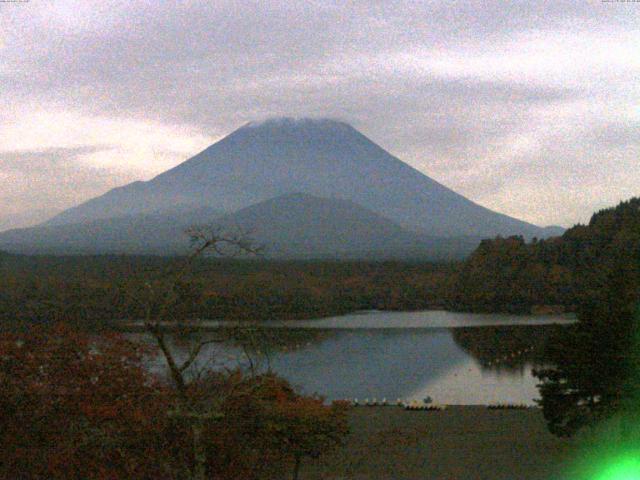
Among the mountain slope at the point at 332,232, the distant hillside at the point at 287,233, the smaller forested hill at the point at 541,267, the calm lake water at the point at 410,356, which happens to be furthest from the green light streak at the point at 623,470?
the mountain slope at the point at 332,232

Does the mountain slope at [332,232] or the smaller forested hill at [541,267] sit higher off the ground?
the mountain slope at [332,232]

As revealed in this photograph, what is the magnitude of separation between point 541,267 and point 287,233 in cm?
5070

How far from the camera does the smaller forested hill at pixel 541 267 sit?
1657 inches

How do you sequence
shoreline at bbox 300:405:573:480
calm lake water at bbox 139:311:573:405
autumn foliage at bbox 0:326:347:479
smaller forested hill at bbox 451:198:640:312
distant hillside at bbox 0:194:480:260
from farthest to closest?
distant hillside at bbox 0:194:480:260 → smaller forested hill at bbox 451:198:640:312 → calm lake water at bbox 139:311:573:405 → shoreline at bbox 300:405:573:480 → autumn foliage at bbox 0:326:347:479

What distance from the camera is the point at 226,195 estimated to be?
105375mm

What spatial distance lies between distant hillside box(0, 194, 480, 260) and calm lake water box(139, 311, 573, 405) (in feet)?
147

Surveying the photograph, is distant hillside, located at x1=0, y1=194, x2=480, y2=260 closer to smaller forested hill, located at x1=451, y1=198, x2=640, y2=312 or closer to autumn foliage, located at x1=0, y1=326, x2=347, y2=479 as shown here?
smaller forested hill, located at x1=451, y1=198, x2=640, y2=312

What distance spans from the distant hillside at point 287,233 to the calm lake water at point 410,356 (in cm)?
4484

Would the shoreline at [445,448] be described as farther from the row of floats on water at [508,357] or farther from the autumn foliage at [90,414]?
the row of floats on water at [508,357]

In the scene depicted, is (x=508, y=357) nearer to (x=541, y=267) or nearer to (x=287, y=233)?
(x=541, y=267)

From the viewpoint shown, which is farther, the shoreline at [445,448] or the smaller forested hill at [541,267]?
the smaller forested hill at [541,267]

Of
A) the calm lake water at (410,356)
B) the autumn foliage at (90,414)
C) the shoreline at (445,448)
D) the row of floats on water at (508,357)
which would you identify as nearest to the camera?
the autumn foliage at (90,414)

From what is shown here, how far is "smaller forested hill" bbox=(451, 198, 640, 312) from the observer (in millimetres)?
42094

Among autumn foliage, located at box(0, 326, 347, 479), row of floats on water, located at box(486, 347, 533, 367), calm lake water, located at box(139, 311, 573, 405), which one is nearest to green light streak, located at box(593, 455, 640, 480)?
autumn foliage, located at box(0, 326, 347, 479)
